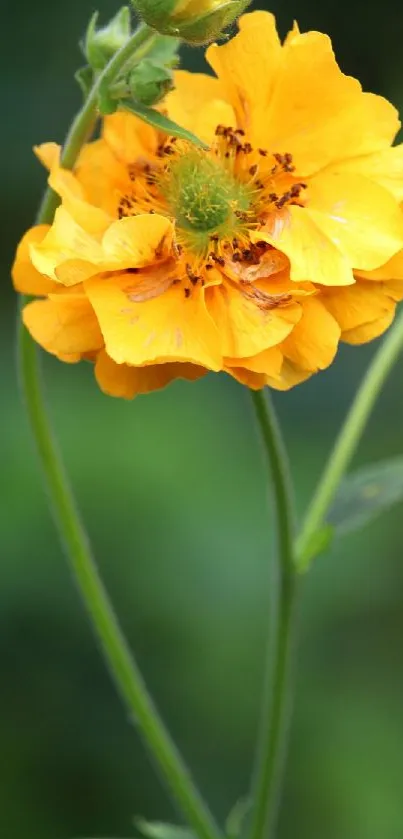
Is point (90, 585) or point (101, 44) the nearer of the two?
point (101, 44)

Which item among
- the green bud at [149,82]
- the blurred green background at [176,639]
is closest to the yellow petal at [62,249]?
the green bud at [149,82]

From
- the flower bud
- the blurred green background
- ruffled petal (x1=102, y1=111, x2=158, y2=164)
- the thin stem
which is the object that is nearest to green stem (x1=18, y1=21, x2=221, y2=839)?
the thin stem

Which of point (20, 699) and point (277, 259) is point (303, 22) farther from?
point (277, 259)

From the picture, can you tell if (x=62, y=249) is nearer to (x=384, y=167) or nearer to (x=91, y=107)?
(x=91, y=107)

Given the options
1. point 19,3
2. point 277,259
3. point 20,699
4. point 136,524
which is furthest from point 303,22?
point 277,259

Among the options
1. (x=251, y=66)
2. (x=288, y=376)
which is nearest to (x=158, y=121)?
(x=251, y=66)

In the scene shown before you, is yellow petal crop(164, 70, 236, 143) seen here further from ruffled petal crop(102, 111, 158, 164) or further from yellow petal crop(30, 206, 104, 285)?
yellow petal crop(30, 206, 104, 285)

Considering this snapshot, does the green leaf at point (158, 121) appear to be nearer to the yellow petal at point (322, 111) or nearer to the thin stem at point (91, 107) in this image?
the thin stem at point (91, 107)

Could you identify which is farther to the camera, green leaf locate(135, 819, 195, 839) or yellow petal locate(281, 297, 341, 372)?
green leaf locate(135, 819, 195, 839)
